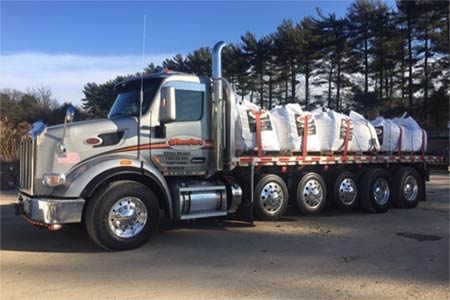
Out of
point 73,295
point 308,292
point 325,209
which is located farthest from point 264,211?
point 73,295

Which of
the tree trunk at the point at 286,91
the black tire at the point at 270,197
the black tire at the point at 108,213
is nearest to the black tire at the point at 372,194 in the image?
the black tire at the point at 270,197

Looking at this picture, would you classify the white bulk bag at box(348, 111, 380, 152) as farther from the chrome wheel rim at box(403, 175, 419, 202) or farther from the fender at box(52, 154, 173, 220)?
the fender at box(52, 154, 173, 220)

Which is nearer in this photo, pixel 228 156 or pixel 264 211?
pixel 228 156

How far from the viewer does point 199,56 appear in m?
42.7

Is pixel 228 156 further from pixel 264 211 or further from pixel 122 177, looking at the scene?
pixel 122 177

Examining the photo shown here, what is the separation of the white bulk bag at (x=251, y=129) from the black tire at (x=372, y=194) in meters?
2.85

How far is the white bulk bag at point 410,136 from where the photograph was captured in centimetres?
1212

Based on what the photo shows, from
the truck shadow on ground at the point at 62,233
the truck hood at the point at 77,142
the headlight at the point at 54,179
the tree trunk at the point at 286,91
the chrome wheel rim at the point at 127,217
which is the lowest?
the truck shadow on ground at the point at 62,233

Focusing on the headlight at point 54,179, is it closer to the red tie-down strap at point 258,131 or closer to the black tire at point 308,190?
the red tie-down strap at point 258,131

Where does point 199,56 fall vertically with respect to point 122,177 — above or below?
above

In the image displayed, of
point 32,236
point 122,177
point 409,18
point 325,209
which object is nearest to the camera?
point 122,177

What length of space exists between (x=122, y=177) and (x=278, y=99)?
138 ft

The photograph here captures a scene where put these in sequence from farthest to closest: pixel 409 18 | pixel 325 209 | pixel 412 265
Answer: pixel 409 18, pixel 325 209, pixel 412 265

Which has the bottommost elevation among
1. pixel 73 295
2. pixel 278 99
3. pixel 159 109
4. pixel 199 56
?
pixel 73 295
